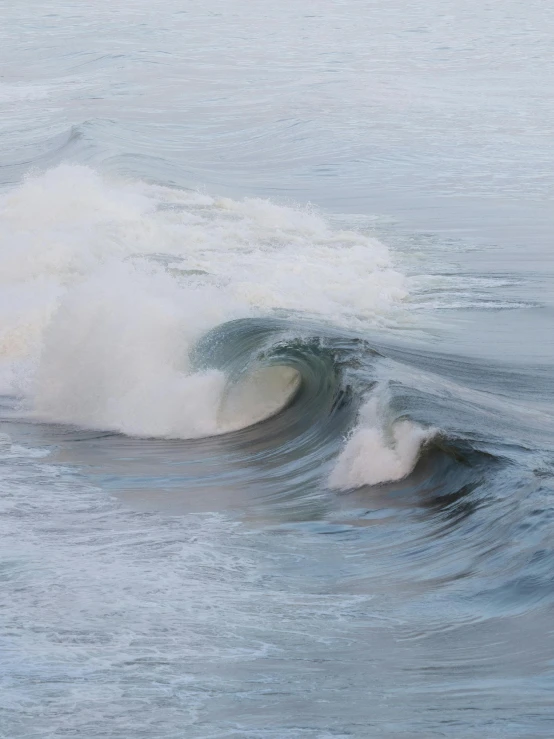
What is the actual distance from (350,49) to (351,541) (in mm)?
35770

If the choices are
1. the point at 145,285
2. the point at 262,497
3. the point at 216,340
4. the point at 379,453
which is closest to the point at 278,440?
the point at 262,497

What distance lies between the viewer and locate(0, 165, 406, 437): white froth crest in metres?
10.8

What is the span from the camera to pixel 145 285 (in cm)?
1249

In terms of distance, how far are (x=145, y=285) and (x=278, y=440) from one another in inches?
130

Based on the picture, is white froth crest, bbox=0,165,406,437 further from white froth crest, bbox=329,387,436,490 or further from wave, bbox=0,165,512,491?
white froth crest, bbox=329,387,436,490

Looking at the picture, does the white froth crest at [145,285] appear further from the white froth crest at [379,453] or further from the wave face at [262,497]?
the white froth crest at [379,453]

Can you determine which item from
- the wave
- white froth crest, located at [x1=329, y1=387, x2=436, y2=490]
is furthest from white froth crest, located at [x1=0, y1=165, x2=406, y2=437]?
white froth crest, located at [x1=329, y1=387, x2=436, y2=490]

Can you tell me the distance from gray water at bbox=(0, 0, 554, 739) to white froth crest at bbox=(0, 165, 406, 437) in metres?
0.04

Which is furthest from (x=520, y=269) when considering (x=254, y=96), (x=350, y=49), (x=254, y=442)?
(x=350, y=49)

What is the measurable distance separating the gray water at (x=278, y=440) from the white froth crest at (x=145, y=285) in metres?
0.04

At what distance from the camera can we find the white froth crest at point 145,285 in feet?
35.3

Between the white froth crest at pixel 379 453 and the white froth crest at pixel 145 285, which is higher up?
the white froth crest at pixel 145 285

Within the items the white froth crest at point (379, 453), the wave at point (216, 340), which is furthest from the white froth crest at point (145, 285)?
the white froth crest at point (379, 453)

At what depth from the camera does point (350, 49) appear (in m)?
41.2
